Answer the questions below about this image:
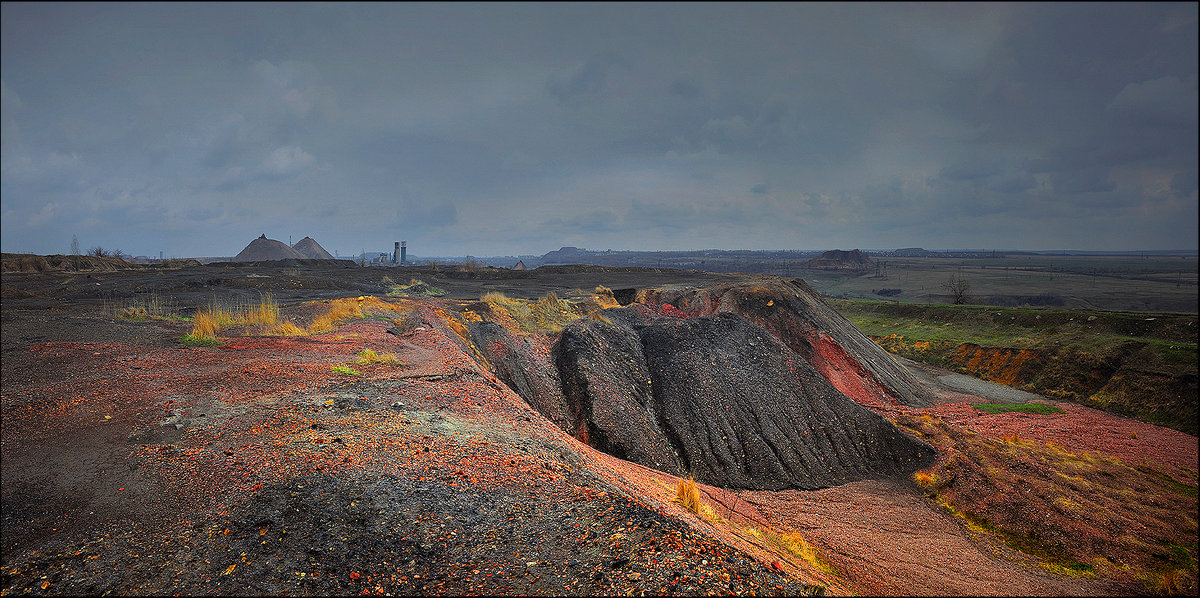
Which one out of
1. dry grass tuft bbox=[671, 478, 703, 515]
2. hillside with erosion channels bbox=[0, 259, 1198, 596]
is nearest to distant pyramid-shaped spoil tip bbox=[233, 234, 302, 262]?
hillside with erosion channels bbox=[0, 259, 1198, 596]

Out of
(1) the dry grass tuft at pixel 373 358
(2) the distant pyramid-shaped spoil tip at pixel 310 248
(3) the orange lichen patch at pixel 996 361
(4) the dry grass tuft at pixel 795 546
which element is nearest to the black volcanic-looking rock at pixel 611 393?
(4) the dry grass tuft at pixel 795 546

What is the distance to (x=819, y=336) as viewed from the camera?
26500 millimetres

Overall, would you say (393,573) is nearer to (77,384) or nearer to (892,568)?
(77,384)

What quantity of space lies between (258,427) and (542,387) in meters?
10.2

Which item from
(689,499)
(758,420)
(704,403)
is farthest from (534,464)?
(758,420)

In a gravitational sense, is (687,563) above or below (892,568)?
above

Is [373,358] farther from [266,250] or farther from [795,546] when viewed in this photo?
Result: [266,250]

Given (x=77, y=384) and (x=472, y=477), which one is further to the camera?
(x=77, y=384)

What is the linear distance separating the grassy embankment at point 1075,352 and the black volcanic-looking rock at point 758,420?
86.4 ft

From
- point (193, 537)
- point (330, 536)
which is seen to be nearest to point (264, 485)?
point (193, 537)

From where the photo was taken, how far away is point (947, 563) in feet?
36.8

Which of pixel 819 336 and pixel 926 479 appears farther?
pixel 819 336

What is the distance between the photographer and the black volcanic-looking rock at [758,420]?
15.8 metres

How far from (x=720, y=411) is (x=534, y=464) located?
11.7 meters
